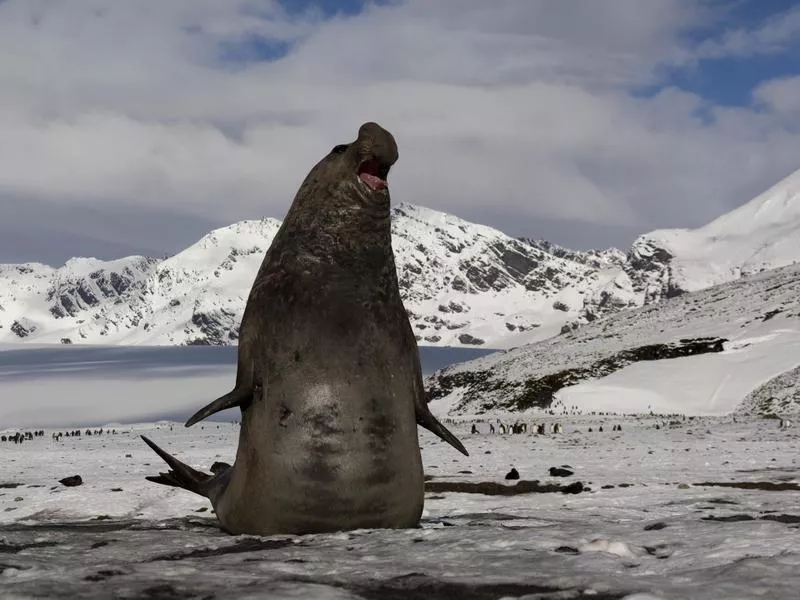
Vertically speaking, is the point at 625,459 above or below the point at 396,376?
below

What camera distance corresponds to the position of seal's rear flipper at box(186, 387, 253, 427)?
6777 mm

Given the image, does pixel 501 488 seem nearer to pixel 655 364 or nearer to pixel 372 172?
pixel 372 172

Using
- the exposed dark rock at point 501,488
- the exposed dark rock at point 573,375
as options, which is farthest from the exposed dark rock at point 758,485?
the exposed dark rock at point 573,375

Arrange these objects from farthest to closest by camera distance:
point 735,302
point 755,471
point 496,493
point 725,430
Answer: point 735,302
point 725,430
point 755,471
point 496,493

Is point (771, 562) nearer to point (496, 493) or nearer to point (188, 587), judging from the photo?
point (188, 587)

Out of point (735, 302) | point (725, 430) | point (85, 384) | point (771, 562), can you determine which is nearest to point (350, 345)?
point (771, 562)

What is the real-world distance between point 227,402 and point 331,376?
3.00 feet

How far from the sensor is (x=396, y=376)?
7199mm

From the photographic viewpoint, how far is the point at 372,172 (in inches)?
293

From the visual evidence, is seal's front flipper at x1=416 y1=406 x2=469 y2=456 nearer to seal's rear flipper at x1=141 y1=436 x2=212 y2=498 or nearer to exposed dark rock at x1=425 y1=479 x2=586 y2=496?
seal's rear flipper at x1=141 y1=436 x2=212 y2=498

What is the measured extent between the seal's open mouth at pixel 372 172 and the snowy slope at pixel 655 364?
40.2 m

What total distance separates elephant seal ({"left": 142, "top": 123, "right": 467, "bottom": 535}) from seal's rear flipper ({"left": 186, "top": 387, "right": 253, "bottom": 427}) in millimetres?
13

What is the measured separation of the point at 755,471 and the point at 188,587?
13.9 meters

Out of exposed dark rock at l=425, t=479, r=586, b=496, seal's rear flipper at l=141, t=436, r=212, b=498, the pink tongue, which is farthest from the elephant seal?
exposed dark rock at l=425, t=479, r=586, b=496
